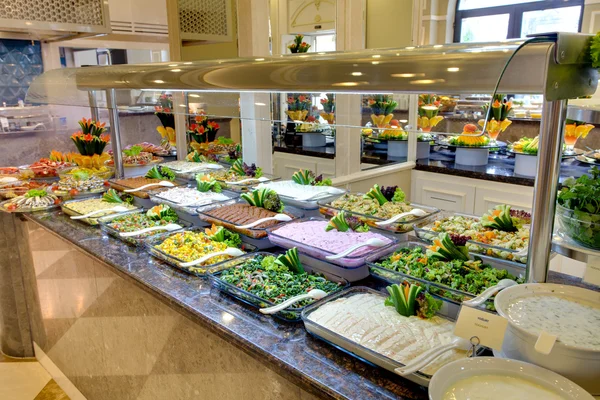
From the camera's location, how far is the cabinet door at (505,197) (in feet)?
10.6

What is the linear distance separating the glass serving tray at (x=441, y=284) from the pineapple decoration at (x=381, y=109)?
429mm

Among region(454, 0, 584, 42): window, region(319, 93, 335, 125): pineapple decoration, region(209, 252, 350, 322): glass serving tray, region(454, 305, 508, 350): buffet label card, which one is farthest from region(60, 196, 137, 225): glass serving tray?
region(454, 0, 584, 42): window

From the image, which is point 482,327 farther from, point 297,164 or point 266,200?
point 297,164

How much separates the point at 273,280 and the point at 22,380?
198cm

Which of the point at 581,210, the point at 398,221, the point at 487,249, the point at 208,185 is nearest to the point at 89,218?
the point at 208,185

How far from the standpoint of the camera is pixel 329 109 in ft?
4.64

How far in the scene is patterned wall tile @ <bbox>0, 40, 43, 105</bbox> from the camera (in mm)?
4824

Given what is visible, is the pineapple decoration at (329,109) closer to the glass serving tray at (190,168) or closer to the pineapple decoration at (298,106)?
the pineapple decoration at (298,106)

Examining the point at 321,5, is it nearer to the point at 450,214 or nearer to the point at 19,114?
the point at 450,214

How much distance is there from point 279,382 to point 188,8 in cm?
268

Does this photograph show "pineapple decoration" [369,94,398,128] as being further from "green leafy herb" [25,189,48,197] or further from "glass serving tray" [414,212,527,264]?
"green leafy herb" [25,189,48,197]

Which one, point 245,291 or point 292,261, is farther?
point 292,261

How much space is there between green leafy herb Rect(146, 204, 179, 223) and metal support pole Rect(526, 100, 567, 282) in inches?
57.3

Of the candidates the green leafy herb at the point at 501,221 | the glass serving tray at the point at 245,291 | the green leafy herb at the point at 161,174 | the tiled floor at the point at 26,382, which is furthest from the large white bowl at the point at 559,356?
the tiled floor at the point at 26,382
